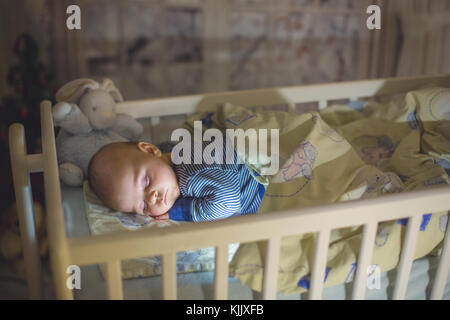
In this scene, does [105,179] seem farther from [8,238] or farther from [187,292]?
[8,238]

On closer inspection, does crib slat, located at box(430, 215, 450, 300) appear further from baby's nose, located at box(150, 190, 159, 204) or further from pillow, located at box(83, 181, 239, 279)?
baby's nose, located at box(150, 190, 159, 204)

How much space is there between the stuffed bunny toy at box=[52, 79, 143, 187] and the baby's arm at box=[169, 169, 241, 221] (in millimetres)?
321

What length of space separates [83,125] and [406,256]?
0.88 metres

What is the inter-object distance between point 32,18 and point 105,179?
4.63 feet

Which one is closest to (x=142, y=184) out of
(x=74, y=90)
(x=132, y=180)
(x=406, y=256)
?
(x=132, y=180)

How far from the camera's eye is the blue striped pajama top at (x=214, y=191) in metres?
1.07

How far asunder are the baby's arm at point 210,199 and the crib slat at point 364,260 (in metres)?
0.30

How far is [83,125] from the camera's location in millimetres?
1286

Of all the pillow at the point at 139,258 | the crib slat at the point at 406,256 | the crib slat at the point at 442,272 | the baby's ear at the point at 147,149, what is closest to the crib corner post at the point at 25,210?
the pillow at the point at 139,258

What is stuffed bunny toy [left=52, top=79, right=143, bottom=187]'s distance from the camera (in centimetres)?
124

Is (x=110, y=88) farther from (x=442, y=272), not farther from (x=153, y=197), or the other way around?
(x=442, y=272)

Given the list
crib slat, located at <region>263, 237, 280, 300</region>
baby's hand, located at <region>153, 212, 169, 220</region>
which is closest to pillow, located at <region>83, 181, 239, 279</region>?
baby's hand, located at <region>153, 212, 169, 220</region>

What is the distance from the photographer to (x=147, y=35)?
7.66ft

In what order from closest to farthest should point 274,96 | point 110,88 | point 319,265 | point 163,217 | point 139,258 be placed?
1. point 319,265
2. point 139,258
3. point 163,217
4. point 110,88
5. point 274,96
